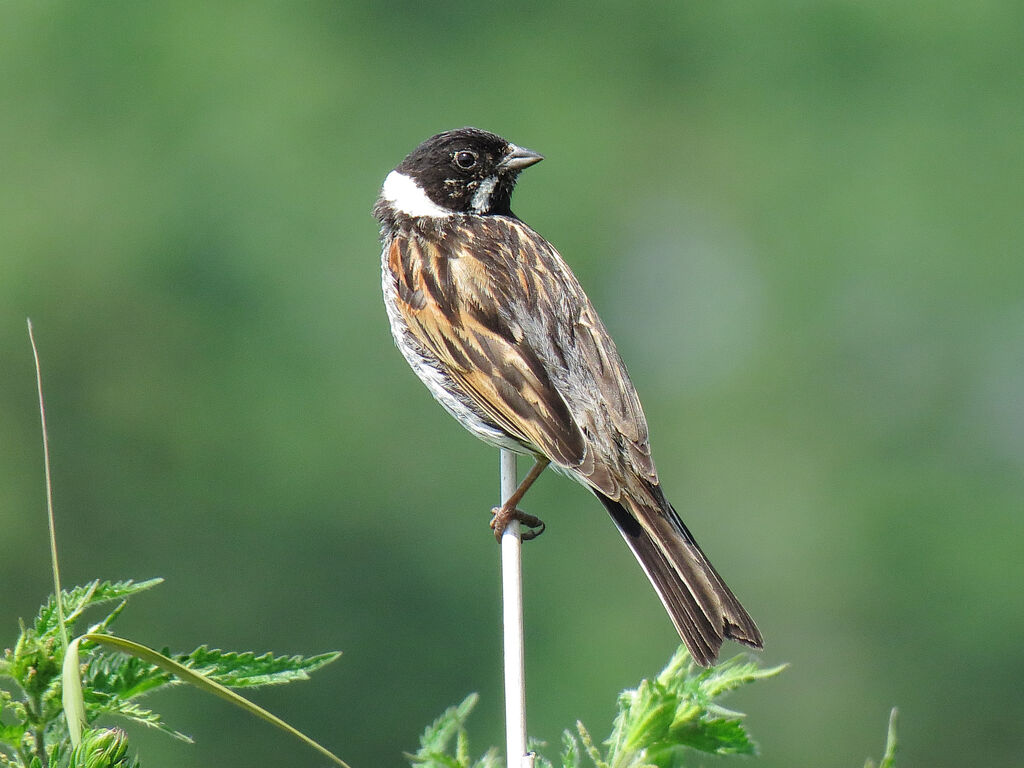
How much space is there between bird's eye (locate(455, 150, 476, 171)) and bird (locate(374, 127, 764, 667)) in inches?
2.8

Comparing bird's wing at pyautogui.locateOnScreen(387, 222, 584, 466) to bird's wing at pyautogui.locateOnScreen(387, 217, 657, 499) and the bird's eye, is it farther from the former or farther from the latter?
the bird's eye

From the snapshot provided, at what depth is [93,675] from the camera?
1623 millimetres

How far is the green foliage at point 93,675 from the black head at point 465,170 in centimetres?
301

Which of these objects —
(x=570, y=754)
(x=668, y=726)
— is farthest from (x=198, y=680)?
(x=668, y=726)

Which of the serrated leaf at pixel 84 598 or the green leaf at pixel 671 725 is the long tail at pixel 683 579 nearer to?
the green leaf at pixel 671 725

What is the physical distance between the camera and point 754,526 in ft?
90.3

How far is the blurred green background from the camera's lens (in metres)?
24.3

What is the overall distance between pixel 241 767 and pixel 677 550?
20291 millimetres

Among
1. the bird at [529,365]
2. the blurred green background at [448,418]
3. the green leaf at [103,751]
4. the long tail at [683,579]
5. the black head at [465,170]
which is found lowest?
the blurred green background at [448,418]

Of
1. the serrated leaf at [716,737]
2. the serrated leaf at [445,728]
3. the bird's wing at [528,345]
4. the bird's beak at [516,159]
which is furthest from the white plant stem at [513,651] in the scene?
the bird's beak at [516,159]

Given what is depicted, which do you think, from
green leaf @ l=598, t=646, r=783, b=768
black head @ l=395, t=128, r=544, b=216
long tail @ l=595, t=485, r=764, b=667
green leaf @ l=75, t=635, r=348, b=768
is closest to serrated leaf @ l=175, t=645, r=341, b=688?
green leaf @ l=75, t=635, r=348, b=768

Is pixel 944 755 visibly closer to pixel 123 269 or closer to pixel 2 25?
pixel 123 269

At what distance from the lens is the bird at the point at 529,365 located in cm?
318

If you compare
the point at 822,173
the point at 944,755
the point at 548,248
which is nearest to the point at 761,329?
the point at 822,173
